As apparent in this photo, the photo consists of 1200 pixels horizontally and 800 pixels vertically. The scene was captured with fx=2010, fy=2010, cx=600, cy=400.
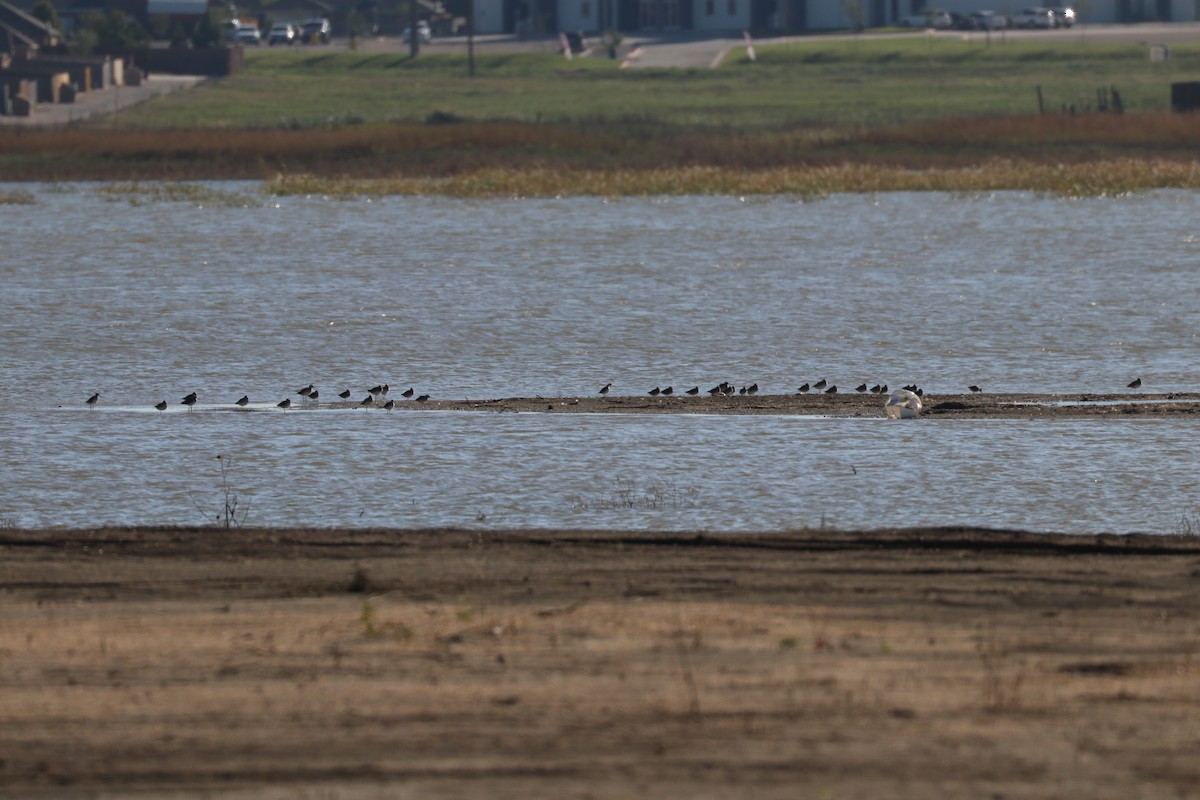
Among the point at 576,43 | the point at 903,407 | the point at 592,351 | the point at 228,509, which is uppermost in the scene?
the point at 576,43

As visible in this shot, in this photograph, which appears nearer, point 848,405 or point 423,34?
point 848,405

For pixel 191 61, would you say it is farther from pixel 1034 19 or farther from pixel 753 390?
pixel 753 390

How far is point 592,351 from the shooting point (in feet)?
80.2

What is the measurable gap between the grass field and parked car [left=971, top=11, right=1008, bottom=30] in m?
17.7

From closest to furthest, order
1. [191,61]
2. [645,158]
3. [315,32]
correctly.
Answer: [645,158] < [191,61] < [315,32]

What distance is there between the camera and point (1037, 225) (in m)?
41.6

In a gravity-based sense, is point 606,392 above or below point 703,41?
below

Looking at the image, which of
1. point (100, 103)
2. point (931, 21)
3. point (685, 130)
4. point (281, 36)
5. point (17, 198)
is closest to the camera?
point (17, 198)

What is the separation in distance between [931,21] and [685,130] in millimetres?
58343

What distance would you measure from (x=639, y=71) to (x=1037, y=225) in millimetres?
59853

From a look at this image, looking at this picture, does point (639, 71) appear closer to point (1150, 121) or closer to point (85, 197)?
point (1150, 121)

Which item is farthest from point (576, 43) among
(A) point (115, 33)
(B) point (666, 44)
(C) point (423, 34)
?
(A) point (115, 33)

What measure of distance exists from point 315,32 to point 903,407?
119 m

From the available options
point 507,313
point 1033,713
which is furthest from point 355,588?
point 507,313
